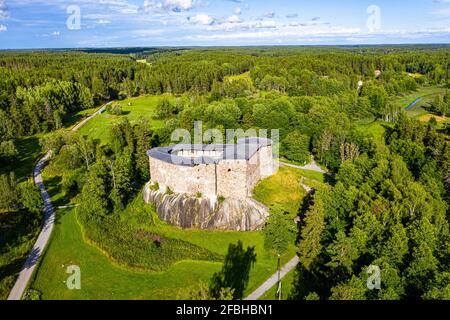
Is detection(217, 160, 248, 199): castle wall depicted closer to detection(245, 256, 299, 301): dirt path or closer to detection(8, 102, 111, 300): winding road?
detection(245, 256, 299, 301): dirt path

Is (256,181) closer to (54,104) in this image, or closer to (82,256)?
(82,256)

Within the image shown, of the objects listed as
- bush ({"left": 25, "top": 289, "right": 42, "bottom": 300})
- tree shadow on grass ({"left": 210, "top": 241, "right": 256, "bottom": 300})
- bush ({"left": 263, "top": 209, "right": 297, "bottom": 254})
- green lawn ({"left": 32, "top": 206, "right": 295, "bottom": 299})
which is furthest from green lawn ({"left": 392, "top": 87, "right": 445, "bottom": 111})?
bush ({"left": 25, "top": 289, "right": 42, "bottom": 300})

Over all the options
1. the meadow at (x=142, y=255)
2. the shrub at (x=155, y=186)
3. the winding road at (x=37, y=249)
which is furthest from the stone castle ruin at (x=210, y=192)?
the winding road at (x=37, y=249)

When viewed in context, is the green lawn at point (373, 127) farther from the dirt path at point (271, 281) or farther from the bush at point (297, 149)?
the dirt path at point (271, 281)

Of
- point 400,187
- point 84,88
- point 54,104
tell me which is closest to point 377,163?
point 400,187

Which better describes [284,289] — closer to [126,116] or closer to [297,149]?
[297,149]

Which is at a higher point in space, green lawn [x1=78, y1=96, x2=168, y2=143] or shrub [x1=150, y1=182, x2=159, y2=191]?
green lawn [x1=78, y1=96, x2=168, y2=143]
